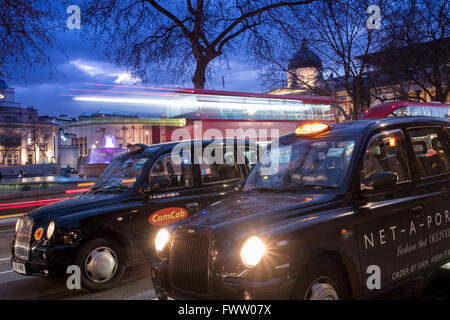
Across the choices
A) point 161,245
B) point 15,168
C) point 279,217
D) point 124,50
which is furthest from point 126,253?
point 15,168

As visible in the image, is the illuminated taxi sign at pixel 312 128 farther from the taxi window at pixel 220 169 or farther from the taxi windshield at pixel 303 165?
the taxi window at pixel 220 169

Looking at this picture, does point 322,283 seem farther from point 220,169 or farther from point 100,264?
point 220,169

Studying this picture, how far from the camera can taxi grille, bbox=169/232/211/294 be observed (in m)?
3.14

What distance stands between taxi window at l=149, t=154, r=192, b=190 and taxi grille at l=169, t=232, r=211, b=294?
280 cm

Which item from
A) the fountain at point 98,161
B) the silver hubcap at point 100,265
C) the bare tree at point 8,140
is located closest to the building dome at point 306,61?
the fountain at point 98,161

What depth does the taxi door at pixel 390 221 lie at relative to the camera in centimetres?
355

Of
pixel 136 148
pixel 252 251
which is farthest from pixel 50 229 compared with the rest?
pixel 252 251

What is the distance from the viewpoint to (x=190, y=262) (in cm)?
324

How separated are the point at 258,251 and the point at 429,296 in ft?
7.98

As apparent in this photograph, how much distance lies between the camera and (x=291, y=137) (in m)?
4.68

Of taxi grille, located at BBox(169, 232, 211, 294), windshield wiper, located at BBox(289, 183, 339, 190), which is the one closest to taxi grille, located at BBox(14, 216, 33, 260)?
taxi grille, located at BBox(169, 232, 211, 294)

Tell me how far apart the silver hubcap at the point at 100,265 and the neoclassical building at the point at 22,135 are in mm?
92961

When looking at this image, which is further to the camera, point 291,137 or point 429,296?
point 291,137
